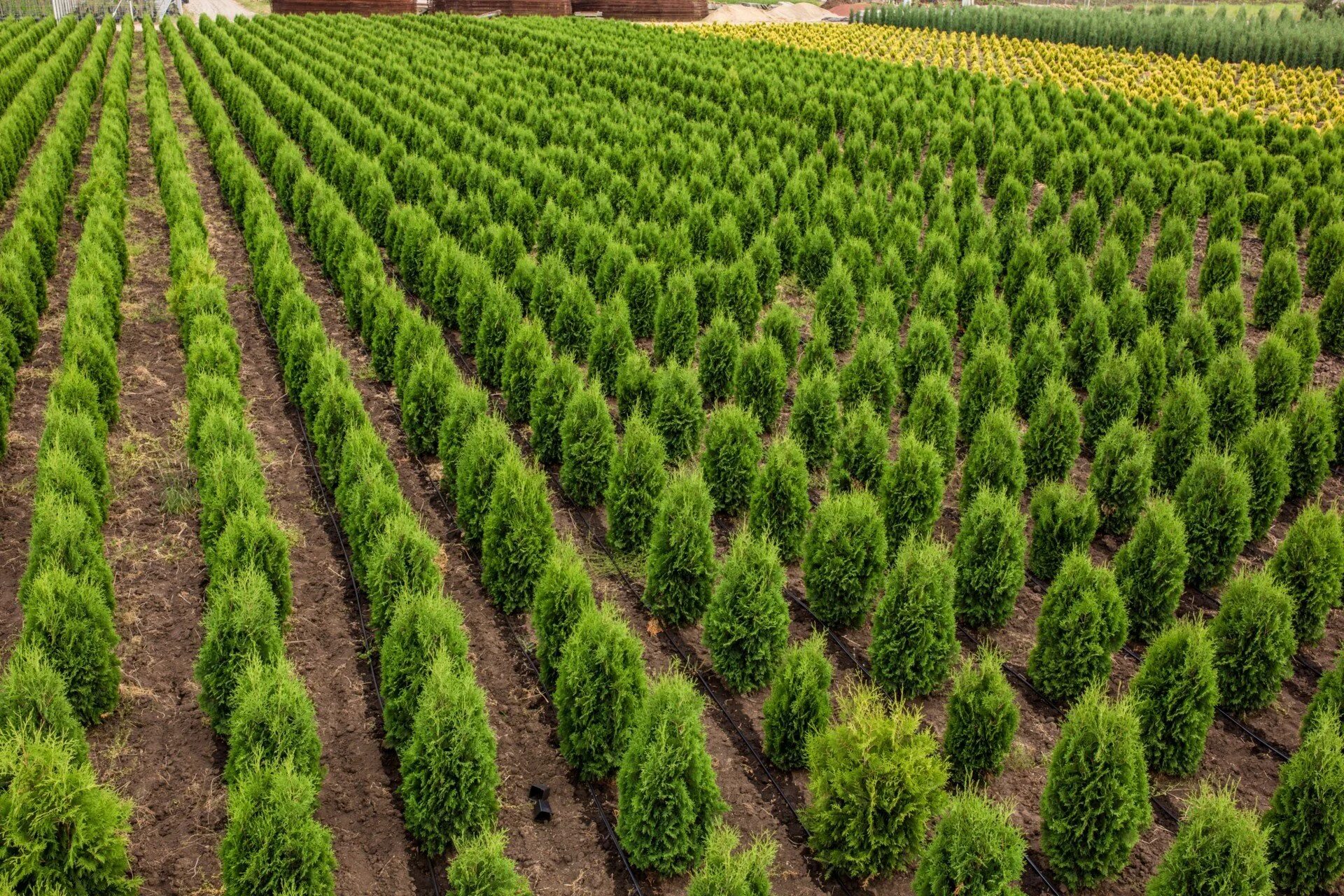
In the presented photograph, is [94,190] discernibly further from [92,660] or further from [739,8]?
[739,8]

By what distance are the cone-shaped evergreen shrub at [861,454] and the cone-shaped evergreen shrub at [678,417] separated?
149 centimetres

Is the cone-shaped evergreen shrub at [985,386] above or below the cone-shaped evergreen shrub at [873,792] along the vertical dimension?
above

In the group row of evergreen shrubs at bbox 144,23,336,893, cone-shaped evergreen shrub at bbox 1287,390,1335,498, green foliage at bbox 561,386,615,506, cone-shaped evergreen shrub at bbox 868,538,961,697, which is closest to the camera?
row of evergreen shrubs at bbox 144,23,336,893

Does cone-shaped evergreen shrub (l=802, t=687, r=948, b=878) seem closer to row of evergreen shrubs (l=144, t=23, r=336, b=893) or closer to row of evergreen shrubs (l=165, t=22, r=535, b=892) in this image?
row of evergreen shrubs (l=165, t=22, r=535, b=892)

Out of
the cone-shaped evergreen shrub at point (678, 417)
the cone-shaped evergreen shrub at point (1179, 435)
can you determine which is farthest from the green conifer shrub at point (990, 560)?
the cone-shaped evergreen shrub at point (678, 417)

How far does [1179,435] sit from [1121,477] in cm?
111

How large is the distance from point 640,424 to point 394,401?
410cm

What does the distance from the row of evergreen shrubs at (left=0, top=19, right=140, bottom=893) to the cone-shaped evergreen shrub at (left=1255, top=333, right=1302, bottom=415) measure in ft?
36.1

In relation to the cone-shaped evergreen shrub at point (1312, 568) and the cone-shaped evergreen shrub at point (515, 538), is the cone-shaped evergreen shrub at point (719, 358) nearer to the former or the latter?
the cone-shaped evergreen shrub at point (515, 538)

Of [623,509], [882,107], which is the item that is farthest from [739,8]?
[623,509]

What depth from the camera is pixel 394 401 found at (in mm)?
11836

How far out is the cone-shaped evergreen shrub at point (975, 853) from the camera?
5.25m

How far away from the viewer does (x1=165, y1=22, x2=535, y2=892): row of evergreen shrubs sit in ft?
19.6

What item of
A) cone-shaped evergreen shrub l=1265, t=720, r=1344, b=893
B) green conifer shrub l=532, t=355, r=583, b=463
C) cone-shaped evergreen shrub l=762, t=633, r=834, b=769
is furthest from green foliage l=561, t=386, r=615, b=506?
cone-shaped evergreen shrub l=1265, t=720, r=1344, b=893
